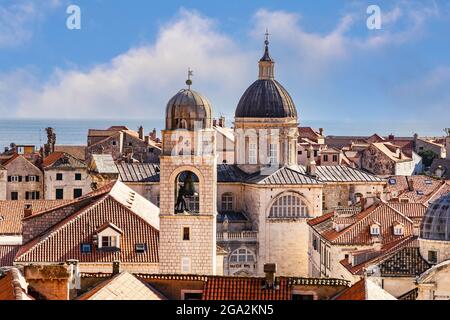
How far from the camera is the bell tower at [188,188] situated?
34812 millimetres

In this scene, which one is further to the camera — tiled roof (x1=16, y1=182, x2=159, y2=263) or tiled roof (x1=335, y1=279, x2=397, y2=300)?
tiled roof (x1=16, y1=182, x2=159, y2=263)

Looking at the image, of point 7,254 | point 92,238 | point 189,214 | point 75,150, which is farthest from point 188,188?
point 75,150

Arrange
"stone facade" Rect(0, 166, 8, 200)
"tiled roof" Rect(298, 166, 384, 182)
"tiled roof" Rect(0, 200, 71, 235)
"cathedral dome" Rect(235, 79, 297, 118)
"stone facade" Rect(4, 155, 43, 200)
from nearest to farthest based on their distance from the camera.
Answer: "tiled roof" Rect(0, 200, 71, 235)
"cathedral dome" Rect(235, 79, 297, 118)
"tiled roof" Rect(298, 166, 384, 182)
"stone facade" Rect(0, 166, 8, 200)
"stone facade" Rect(4, 155, 43, 200)

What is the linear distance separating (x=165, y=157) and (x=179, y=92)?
1.99 m

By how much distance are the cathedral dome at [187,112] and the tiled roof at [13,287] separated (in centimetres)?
1066

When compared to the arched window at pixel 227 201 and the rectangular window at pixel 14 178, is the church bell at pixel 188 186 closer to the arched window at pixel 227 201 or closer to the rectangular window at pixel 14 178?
the arched window at pixel 227 201

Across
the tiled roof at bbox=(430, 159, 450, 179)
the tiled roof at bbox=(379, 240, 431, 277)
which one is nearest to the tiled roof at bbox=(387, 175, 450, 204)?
the tiled roof at bbox=(430, 159, 450, 179)

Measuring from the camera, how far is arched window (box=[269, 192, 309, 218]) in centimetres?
5841

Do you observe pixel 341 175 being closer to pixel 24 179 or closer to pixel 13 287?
pixel 24 179

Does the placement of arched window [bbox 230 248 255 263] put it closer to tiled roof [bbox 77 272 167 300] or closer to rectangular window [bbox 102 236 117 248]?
rectangular window [bbox 102 236 117 248]

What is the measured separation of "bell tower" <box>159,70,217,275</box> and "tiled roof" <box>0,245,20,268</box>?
5.24 m

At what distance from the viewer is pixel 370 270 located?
1378 inches
